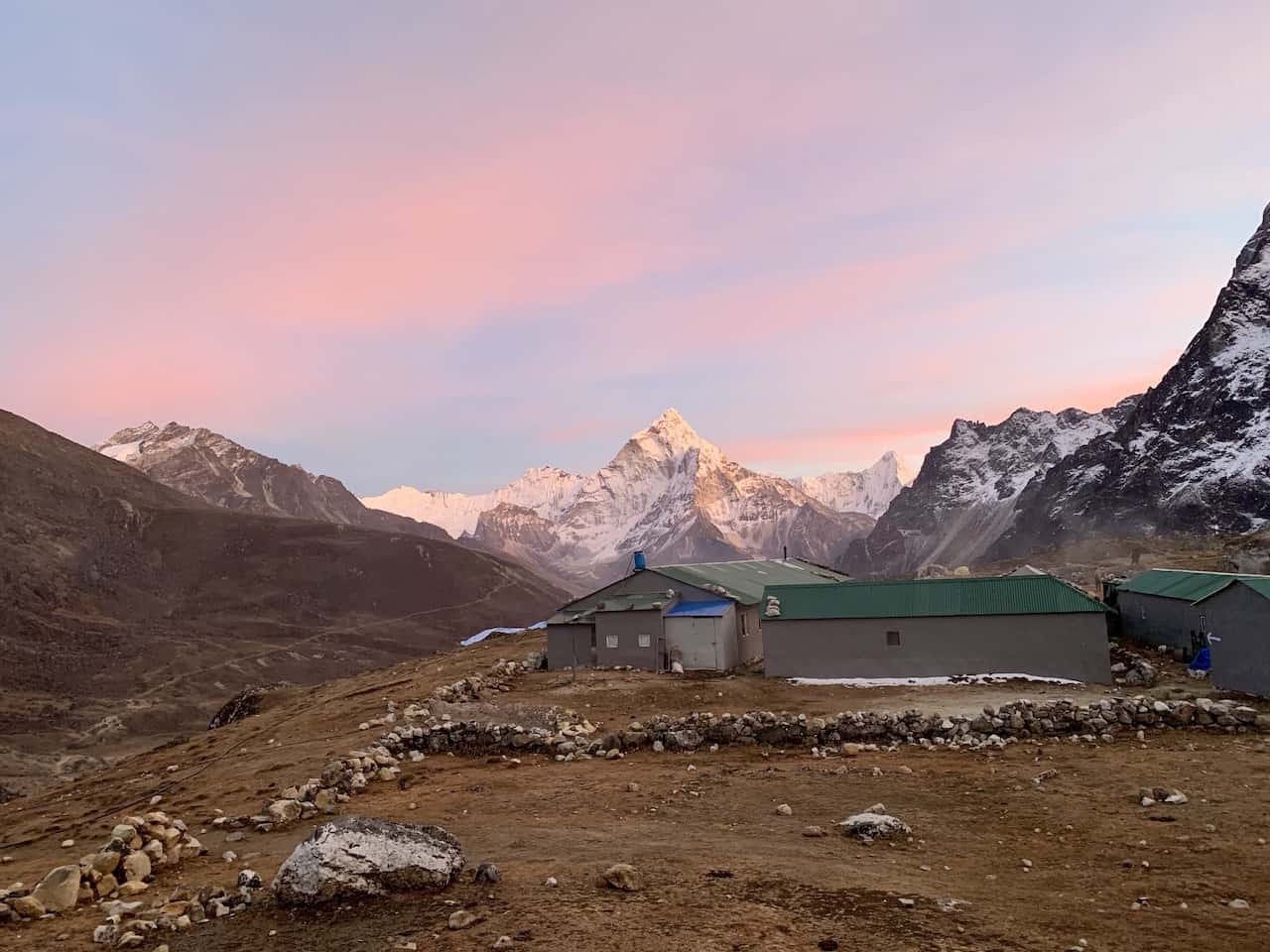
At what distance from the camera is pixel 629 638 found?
41938 millimetres

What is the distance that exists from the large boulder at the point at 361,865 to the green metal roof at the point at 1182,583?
27.9 m

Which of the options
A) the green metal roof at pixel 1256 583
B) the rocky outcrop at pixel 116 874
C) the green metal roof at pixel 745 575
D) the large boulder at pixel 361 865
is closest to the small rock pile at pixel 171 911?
the rocky outcrop at pixel 116 874

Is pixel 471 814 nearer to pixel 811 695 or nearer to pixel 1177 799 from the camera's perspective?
pixel 1177 799

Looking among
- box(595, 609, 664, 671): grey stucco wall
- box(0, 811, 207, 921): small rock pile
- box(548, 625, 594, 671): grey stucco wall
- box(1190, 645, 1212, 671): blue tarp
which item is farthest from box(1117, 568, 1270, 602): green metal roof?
box(0, 811, 207, 921): small rock pile

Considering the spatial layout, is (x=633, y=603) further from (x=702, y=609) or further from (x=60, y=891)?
(x=60, y=891)

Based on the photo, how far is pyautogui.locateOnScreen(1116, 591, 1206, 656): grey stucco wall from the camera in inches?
1331

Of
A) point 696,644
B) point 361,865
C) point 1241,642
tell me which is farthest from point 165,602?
point 1241,642

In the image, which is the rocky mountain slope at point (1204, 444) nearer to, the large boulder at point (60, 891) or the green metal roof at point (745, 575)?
the green metal roof at point (745, 575)

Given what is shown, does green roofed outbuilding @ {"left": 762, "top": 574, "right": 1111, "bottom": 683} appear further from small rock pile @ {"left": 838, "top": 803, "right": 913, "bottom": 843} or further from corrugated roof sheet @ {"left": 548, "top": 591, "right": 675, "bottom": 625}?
small rock pile @ {"left": 838, "top": 803, "right": 913, "bottom": 843}

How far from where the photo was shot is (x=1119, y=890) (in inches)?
479

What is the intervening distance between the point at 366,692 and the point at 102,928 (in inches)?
1253

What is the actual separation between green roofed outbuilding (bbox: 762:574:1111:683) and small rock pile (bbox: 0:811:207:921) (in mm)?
24986

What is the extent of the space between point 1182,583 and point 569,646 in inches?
1085

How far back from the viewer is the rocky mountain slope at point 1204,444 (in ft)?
472
